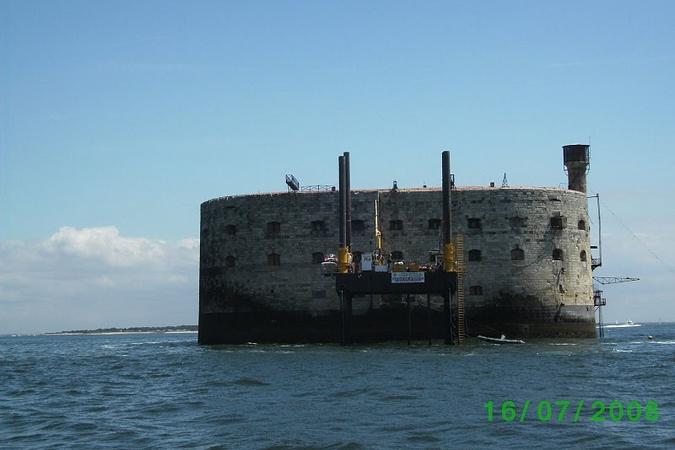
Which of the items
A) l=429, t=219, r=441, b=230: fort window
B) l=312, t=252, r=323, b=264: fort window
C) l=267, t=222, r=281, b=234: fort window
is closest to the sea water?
l=312, t=252, r=323, b=264: fort window

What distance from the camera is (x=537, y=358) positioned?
3322cm

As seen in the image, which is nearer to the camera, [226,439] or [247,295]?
[226,439]

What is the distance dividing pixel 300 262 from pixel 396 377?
18.5 m

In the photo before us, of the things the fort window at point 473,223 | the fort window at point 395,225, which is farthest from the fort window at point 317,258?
the fort window at point 473,223

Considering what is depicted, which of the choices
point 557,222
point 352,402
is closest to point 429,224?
point 557,222

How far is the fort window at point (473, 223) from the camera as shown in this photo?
4388 cm

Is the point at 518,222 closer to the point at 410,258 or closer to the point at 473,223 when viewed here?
the point at 473,223

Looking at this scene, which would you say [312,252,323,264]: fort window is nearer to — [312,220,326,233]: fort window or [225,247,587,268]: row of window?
[225,247,587,268]: row of window

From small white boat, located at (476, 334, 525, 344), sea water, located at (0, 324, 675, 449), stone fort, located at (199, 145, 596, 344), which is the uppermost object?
stone fort, located at (199, 145, 596, 344)

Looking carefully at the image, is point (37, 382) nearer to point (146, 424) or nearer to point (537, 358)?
point (146, 424)

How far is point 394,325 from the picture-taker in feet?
142

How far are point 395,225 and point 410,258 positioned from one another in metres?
1.65

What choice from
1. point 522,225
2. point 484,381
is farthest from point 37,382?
point 522,225

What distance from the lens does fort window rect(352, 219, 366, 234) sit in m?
44.3
